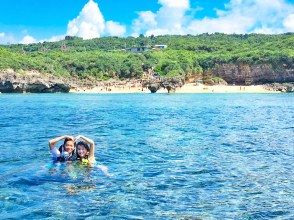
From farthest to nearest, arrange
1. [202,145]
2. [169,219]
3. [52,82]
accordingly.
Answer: [52,82] → [202,145] → [169,219]

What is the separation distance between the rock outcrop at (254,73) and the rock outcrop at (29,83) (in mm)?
44634

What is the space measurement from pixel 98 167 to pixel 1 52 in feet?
380

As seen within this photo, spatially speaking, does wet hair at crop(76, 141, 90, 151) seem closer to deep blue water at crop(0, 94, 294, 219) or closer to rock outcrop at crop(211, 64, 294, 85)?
deep blue water at crop(0, 94, 294, 219)

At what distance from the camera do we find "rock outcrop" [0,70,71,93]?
10831 centimetres

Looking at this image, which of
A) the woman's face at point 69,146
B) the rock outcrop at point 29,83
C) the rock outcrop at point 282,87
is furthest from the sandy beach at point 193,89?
the woman's face at point 69,146

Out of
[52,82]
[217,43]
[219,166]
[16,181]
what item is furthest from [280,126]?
[217,43]

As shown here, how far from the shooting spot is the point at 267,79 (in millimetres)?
130875

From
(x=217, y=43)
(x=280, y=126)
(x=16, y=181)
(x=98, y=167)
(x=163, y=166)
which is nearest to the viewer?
(x=16, y=181)

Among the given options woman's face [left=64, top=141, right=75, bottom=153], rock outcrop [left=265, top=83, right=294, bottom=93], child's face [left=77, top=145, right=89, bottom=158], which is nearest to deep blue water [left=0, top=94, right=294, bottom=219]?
child's face [left=77, top=145, right=89, bottom=158]

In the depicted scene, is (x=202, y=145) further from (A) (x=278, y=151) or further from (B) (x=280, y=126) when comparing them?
(B) (x=280, y=126)

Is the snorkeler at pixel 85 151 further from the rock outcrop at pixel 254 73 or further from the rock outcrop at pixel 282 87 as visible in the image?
the rock outcrop at pixel 254 73

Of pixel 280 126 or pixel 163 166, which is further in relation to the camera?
pixel 280 126

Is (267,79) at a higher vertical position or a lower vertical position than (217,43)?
lower

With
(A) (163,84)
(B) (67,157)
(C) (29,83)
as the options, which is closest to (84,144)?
(B) (67,157)
